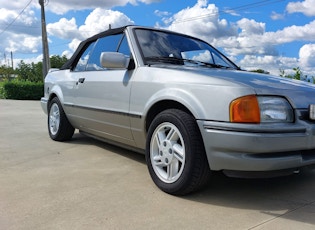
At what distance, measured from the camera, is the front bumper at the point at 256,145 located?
2.71 metres

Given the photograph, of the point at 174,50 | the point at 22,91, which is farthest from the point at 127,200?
the point at 22,91

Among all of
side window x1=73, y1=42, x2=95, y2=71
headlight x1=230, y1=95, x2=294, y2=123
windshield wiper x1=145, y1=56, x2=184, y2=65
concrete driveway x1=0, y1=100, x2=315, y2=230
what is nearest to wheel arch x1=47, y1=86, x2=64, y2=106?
side window x1=73, y1=42, x2=95, y2=71

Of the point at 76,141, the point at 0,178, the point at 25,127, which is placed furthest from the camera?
the point at 25,127

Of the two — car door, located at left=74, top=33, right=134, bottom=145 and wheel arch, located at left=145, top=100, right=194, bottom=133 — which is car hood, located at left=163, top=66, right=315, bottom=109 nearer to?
wheel arch, located at left=145, top=100, right=194, bottom=133

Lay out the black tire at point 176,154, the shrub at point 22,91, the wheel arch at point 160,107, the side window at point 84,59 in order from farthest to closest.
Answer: the shrub at point 22,91 → the side window at point 84,59 → the wheel arch at point 160,107 → the black tire at point 176,154

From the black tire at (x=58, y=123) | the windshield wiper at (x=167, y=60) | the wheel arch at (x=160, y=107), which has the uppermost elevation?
the windshield wiper at (x=167, y=60)

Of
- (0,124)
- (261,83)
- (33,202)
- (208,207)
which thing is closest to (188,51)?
(261,83)

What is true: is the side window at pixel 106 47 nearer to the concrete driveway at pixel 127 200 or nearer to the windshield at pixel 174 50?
the windshield at pixel 174 50

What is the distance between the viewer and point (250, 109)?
275 cm

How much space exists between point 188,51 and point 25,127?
4646 millimetres

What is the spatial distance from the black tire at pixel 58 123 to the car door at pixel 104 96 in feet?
1.85

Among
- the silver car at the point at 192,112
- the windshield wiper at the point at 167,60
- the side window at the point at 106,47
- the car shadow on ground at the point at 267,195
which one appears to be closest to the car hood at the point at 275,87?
the silver car at the point at 192,112

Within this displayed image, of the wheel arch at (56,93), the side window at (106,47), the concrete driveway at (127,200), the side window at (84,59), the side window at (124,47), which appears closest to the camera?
the concrete driveway at (127,200)

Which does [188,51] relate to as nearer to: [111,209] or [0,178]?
[111,209]
